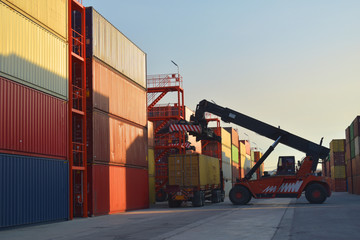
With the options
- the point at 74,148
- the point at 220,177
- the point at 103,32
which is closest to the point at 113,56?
the point at 103,32

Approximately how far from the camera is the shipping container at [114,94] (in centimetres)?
2272

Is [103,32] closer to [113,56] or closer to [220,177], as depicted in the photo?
[113,56]

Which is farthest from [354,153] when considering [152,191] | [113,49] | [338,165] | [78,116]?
[78,116]

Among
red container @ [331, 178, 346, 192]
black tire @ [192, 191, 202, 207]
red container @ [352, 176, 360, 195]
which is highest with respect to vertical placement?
black tire @ [192, 191, 202, 207]

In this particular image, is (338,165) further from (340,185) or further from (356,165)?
(356,165)

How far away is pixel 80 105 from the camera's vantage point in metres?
22.5

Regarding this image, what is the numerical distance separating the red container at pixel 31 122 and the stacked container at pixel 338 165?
4899 centimetres

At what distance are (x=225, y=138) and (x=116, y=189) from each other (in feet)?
105

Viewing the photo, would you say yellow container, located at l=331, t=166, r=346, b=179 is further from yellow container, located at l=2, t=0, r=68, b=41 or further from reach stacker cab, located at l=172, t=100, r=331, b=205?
yellow container, located at l=2, t=0, r=68, b=41

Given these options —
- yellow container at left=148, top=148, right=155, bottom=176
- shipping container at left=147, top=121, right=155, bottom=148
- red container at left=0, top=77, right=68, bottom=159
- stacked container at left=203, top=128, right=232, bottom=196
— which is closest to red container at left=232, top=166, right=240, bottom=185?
stacked container at left=203, top=128, right=232, bottom=196

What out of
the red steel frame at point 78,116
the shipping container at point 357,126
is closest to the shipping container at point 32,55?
the red steel frame at point 78,116

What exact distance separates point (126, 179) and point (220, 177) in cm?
1241

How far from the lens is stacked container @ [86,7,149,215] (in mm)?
22609

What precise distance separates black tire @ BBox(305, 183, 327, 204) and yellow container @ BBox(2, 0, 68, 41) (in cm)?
1654
